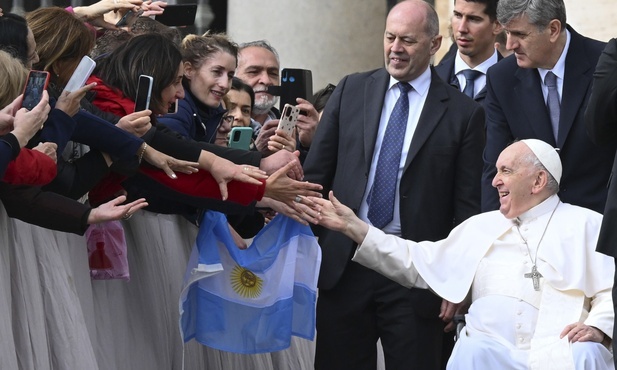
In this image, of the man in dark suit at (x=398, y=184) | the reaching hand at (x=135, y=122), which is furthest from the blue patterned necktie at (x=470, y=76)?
the reaching hand at (x=135, y=122)

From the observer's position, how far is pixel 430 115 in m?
7.90

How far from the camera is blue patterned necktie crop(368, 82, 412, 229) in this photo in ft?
25.7

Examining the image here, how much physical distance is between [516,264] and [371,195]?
0.78m

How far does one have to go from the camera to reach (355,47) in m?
13.1

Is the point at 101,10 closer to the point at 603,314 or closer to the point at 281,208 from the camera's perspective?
the point at 281,208

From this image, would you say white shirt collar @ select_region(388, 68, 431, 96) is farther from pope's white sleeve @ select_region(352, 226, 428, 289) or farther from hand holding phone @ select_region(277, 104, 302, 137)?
pope's white sleeve @ select_region(352, 226, 428, 289)

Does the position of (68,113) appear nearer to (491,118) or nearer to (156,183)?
(156,183)

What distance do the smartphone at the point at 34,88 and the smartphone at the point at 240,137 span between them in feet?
5.84

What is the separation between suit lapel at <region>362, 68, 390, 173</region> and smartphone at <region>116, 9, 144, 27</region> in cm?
146

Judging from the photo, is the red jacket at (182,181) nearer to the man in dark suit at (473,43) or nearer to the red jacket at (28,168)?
the red jacket at (28,168)

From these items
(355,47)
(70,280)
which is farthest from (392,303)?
(355,47)

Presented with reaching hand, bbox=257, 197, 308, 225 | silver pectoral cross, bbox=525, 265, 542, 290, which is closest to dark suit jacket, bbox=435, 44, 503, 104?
reaching hand, bbox=257, 197, 308, 225

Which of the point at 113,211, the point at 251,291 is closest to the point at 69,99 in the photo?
the point at 113,211

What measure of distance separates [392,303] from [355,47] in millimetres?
5516
